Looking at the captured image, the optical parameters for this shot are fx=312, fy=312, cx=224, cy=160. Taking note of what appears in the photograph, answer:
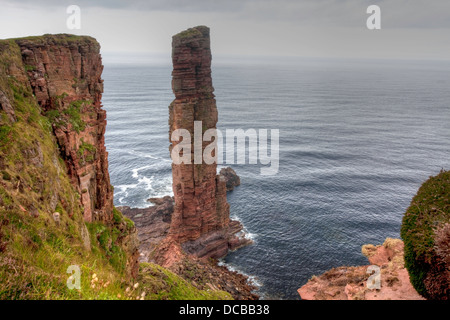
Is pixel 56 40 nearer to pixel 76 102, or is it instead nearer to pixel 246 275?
pixel 76 102

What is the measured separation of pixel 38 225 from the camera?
14.7m

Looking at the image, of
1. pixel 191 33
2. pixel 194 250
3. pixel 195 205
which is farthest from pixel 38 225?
pixel 194 250

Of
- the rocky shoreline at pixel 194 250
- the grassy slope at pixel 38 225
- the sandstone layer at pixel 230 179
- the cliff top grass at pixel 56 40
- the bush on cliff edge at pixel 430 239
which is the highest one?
the cliff top grass at pixel 56 40

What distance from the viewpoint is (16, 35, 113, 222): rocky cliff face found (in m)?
22.4

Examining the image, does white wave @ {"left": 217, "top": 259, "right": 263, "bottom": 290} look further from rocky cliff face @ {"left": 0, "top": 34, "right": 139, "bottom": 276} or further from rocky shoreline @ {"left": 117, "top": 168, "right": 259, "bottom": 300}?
rocky cliff face @ {"left": 0, "top": 34, "right": 139, "bottom": 276}

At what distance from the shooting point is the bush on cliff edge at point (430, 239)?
80.1 feet

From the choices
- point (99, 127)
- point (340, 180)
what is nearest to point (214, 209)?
point (99, 127)

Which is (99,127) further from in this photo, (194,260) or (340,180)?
(340,180)

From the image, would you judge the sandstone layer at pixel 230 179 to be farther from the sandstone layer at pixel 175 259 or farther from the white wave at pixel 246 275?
the white wave at pixel 246 275

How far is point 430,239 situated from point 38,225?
2826 centimetres

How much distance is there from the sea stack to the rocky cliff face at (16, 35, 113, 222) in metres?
22.7

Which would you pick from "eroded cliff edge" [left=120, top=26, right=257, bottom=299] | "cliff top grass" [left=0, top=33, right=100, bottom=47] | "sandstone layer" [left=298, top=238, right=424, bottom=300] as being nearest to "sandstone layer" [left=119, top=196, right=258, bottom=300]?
"eroded cliff edge" [left=120, top=26, right=257, bottom=299]

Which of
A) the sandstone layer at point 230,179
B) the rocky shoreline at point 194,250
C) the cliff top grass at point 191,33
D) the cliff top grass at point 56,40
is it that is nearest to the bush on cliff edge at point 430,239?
the rocky shoreline at point 194,250

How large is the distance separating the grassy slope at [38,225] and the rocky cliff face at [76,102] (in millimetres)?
1002
